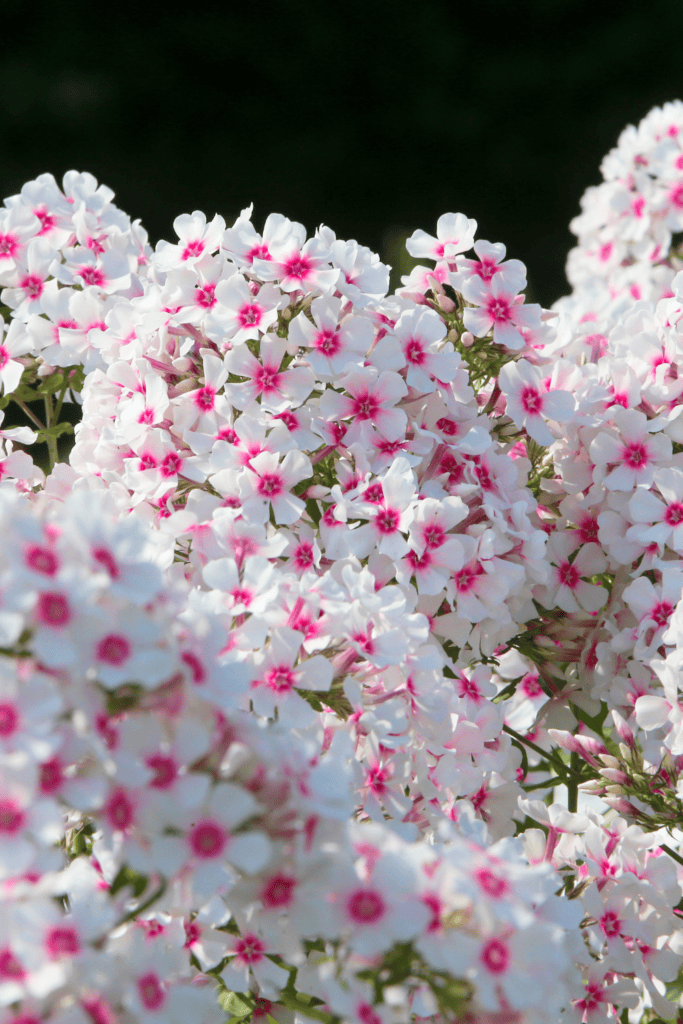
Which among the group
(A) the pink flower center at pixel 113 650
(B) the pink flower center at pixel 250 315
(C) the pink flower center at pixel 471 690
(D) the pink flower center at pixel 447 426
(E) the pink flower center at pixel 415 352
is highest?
(B) the pink flower center at pixel 250 315

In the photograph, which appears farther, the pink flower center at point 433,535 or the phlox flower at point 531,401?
the phlox flower at point 531,401

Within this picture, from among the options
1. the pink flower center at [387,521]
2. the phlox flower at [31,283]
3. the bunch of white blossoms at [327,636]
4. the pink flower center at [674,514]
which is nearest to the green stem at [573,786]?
the bunch of white blossoms at [327,636]

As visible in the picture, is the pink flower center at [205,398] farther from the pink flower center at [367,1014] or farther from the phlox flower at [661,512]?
the pink flower center at [367,1014]

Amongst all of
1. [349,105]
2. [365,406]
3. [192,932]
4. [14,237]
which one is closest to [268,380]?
[365,406]

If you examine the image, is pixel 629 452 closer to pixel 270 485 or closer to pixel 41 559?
pixel 270 485

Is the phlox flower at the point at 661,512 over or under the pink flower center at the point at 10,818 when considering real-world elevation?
over

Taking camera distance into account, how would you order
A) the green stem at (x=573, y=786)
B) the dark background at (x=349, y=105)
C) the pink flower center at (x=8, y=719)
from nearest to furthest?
the pink flower center at (x=8, y=719), the green stem at (x=573, y=786), the dark background at (x=349, y=105)
